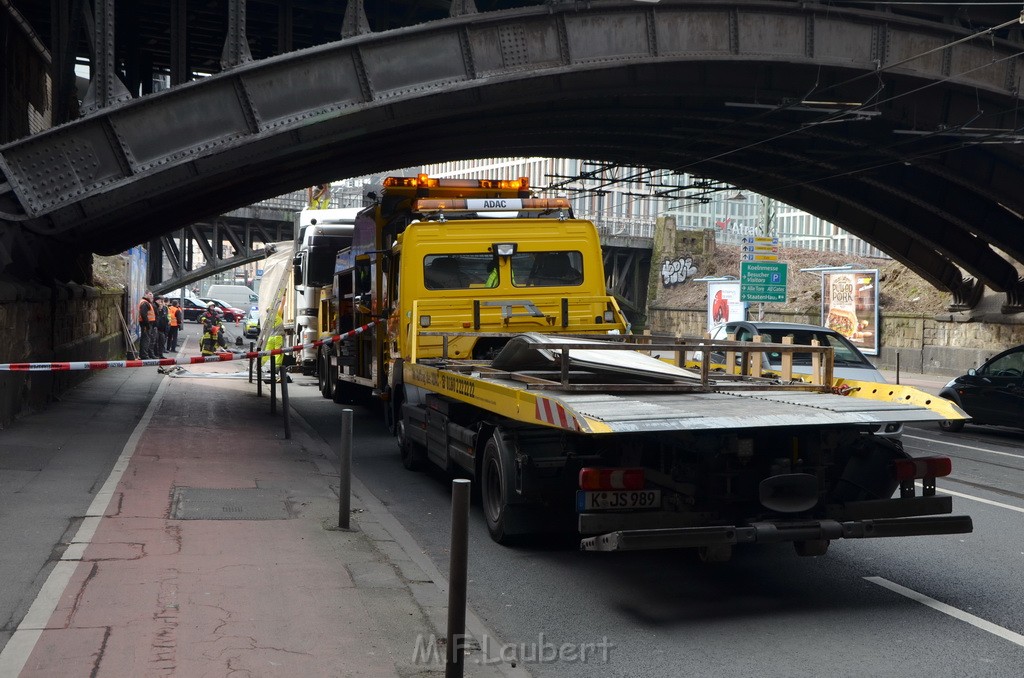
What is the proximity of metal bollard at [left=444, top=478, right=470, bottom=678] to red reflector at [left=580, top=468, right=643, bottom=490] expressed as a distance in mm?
1762

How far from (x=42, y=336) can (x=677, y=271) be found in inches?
1872

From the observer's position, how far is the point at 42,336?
16.3m

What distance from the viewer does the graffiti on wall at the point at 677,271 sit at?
6063 cm

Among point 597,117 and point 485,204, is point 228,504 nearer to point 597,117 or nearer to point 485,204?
point 485,204

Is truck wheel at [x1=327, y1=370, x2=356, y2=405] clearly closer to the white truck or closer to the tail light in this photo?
the white truck

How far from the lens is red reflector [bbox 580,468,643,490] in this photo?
6.48 meters

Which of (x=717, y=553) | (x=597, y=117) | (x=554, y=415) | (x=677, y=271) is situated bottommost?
(x=717, y=553)

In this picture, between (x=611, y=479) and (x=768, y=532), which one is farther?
(x=611, y=479)

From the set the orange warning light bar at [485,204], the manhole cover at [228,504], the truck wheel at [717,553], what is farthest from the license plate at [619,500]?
the orange warning light bar at [485,204]

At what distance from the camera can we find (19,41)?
65.4ft

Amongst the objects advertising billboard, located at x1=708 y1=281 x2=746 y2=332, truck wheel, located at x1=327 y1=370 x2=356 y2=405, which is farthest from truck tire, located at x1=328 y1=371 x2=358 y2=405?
advertising billboard, located at x1=708 y1=281 x2=746 y2=332

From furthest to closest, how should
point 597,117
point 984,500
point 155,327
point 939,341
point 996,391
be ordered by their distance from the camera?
1. point 939,341
2. point 155,327
3. point 597,117
4. point 996,391
5. point 984,500

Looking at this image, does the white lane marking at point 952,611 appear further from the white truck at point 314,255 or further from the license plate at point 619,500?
the white truck at point 314,255

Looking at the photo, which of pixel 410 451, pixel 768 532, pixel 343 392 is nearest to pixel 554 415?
pixel 768 532
